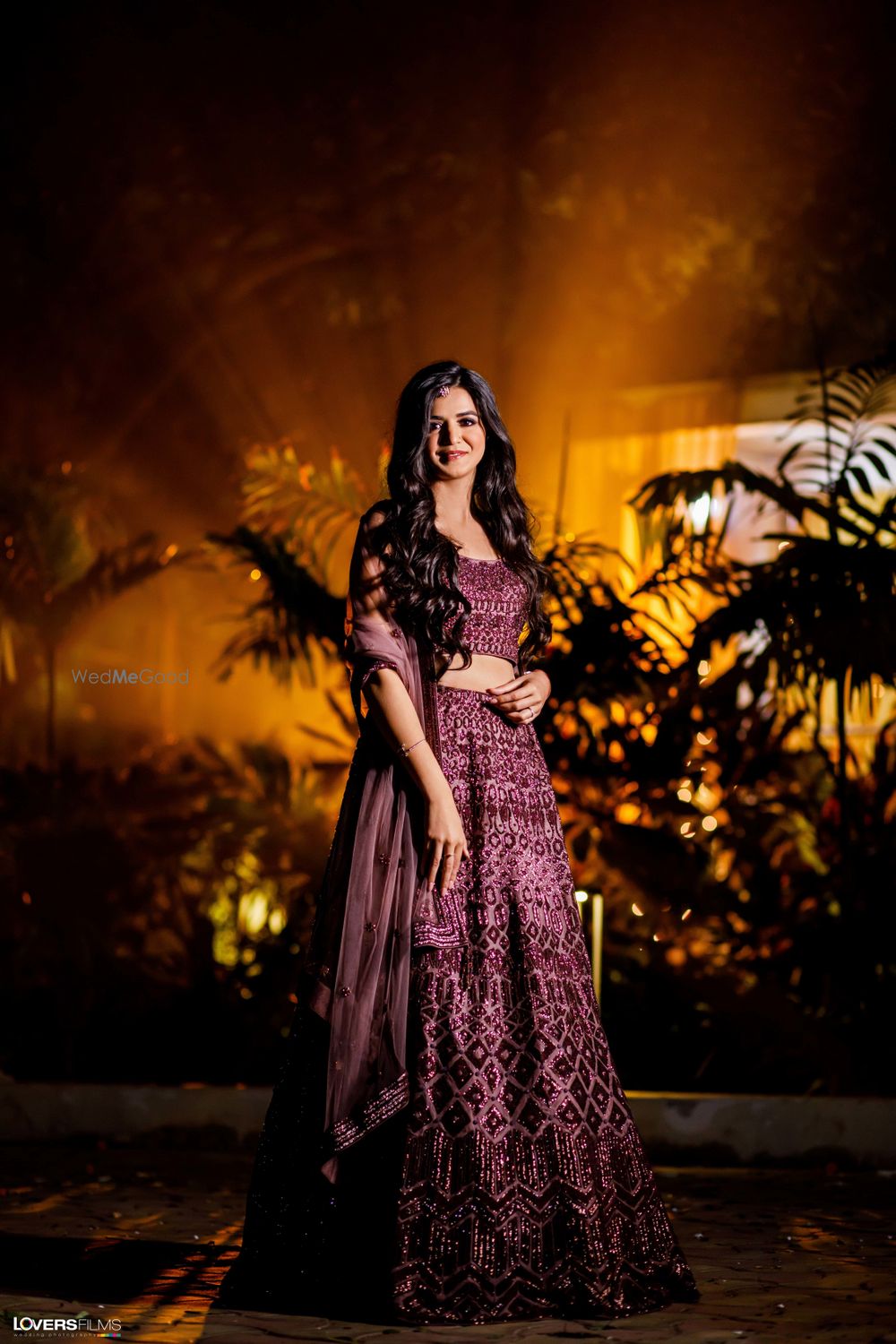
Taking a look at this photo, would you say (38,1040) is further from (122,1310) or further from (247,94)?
(247,94)

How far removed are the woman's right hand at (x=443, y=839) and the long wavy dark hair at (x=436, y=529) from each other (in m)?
0.31

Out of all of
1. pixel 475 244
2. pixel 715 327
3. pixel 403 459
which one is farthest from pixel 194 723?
pixel 403 459

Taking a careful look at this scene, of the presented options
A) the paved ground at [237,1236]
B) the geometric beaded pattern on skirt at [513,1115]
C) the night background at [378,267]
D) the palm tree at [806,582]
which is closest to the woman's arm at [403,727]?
the geometric beaded pattern on skirt at [513,1115]

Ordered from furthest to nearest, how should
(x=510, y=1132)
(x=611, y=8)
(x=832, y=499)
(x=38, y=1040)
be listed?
1. (x=611, y=8)
2. (x=38, y=1040)
3. (x=832, y=499)
4. (x=510, y=1132)

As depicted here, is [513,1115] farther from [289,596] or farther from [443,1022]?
[289,596]

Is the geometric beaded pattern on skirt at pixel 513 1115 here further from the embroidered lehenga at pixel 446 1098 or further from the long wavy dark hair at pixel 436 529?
the long wavy dark hair at pixel 436 529

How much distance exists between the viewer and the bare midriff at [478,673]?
9.29 feet

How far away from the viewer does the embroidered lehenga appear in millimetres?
2506

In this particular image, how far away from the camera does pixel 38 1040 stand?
5.08 metres

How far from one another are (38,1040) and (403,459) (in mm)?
3129

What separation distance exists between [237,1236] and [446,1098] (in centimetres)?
104

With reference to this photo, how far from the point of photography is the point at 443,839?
8.61 feet

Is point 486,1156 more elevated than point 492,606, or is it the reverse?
point 492,606

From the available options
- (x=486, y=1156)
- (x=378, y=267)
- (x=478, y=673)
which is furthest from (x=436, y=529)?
(x=378, y=267)
